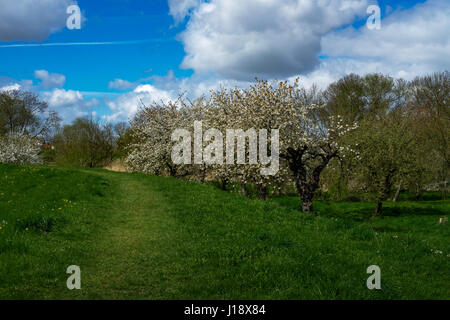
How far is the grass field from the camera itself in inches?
267

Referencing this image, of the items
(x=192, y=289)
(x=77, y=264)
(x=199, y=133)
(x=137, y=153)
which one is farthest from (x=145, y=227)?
(x=137, y=153)

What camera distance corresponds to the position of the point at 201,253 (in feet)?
29.3

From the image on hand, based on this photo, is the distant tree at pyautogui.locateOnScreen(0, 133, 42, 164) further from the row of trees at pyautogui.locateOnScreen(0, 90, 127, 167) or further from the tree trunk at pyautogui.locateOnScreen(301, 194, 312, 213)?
the tree trunk at pyautogui.locateOnScreen(301, 194, 312, 213)

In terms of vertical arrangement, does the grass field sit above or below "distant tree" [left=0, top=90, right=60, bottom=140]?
below

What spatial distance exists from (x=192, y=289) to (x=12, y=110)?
212ft

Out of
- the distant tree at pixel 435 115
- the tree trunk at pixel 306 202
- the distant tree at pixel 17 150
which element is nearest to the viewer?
the tree trunk at pixel 306 202

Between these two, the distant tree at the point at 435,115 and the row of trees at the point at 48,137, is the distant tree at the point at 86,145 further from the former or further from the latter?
the distant tree at the point at 435,115

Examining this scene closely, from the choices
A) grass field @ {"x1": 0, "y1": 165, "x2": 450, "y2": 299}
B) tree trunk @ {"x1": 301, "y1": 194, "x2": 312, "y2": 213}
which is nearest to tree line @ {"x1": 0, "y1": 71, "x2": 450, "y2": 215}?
tree trunk @ {"x1": 301, "y1": 194, "x2": 312, "y2": 213}

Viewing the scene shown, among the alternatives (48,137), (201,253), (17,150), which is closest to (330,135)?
(201,253)

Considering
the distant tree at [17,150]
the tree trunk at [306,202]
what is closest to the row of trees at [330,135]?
the tree trunk at [306,202]

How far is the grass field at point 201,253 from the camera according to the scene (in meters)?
6.77

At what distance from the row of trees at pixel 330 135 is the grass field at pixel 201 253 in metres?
8.68

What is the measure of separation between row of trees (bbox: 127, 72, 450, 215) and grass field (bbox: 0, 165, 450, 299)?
8679 mm
